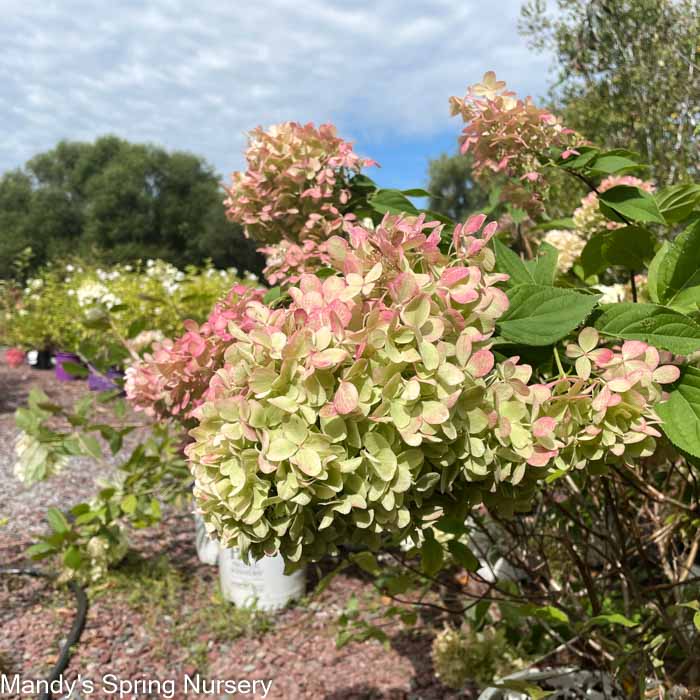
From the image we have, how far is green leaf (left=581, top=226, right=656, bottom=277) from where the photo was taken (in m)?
0.90

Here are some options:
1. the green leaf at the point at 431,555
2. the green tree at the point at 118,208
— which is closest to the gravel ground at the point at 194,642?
the green leaf at the point at 431,555

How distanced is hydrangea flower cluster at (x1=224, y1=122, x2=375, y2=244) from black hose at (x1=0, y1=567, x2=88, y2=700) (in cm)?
159

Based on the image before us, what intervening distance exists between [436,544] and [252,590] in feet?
5.34

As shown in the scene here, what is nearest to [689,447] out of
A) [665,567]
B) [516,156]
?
[516,156]

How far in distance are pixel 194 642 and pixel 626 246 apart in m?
2.05

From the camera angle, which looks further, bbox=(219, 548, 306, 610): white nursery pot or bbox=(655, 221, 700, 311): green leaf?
bbox=(219, 548, 306, 610): white nursery pot

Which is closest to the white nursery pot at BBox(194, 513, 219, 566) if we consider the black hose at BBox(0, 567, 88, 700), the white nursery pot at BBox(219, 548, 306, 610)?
the white nursery pot at BBox(219, 548, 306, 610)

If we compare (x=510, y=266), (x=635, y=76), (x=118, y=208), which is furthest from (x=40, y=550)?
(x=118, y=208)

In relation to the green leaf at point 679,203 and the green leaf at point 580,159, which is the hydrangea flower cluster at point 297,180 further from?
the green leaf at point 679,203

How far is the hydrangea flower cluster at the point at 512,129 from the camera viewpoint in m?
1.04

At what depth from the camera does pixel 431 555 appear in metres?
1.00

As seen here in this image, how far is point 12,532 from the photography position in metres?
3.12

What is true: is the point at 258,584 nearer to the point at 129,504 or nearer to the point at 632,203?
the point at 129,504

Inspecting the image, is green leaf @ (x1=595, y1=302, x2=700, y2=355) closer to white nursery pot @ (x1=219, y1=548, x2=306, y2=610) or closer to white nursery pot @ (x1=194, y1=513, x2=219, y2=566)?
white nursery pot @ (x1=219, y1=548, x2=306, y2=610)
